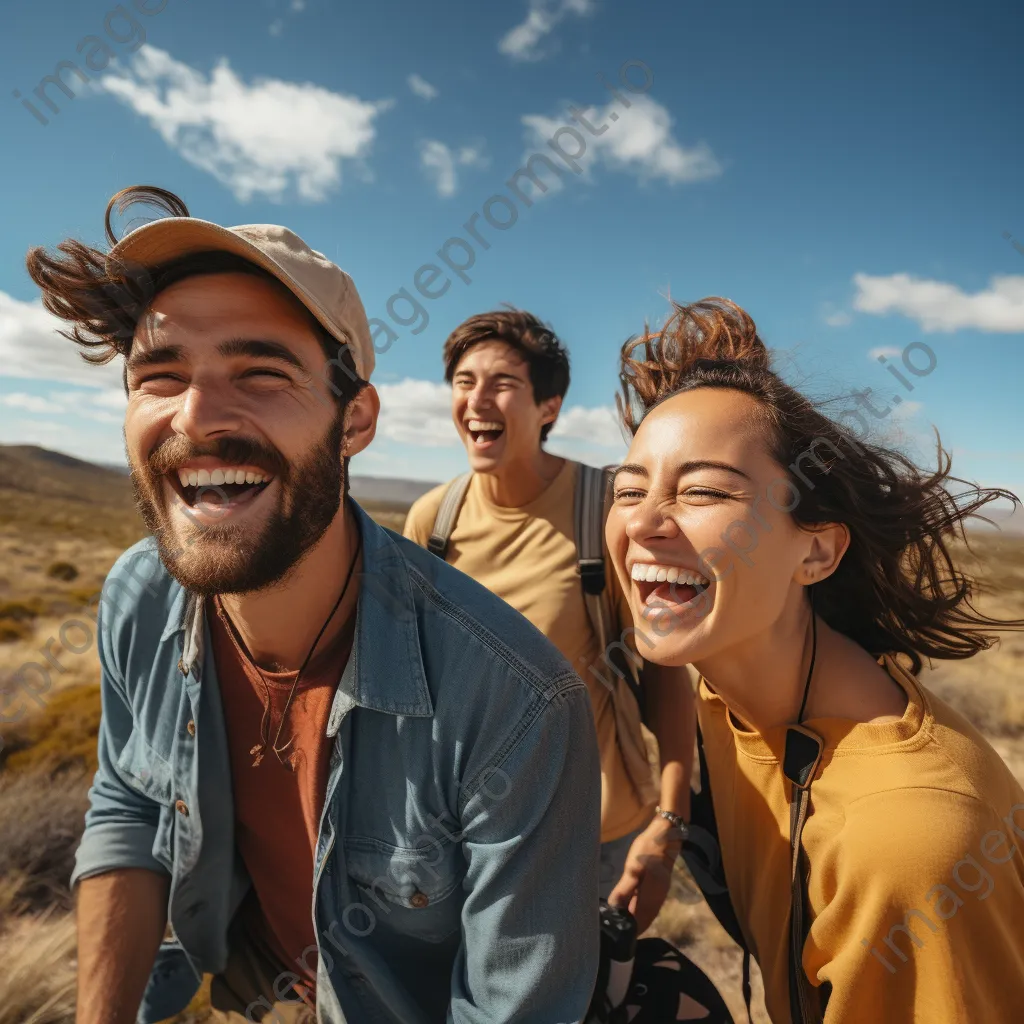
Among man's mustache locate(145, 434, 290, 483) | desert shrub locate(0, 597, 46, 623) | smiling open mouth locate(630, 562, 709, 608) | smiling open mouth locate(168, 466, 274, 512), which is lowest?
desert shrub locate(0, 597, 46, 623)

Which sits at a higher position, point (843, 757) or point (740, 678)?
point (740, 678)

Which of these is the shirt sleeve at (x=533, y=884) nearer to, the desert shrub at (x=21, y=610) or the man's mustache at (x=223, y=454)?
the man's mustache at (x=223, y=454)

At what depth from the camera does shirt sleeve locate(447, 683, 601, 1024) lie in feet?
5.21

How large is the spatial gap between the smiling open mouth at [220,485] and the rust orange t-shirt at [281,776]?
48 centimetres

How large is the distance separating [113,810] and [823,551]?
235cm

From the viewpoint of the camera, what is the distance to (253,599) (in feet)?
6.34

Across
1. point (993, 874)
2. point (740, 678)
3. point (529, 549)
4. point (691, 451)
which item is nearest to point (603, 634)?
point (529, 549)

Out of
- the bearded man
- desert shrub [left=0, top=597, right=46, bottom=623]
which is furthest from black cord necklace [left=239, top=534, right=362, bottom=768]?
desert shrub [left=0, top=597, right=46, bottom=623]

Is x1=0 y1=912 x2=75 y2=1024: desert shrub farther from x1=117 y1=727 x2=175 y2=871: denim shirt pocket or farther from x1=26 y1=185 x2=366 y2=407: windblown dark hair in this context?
x1=26 y1=185 x2=366 y2=407: windblown dark hair

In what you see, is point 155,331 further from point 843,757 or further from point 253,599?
point 843,757

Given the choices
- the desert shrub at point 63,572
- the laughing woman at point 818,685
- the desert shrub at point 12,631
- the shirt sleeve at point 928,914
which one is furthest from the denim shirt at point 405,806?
the desert shrub at point 63,572

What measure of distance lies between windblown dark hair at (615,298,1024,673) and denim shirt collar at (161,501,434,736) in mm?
1029

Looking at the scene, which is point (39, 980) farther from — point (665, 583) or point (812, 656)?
point (812, 656)

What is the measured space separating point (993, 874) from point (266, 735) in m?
1.84
